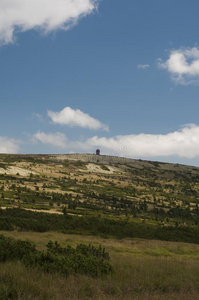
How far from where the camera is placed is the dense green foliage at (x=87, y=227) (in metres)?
34.5


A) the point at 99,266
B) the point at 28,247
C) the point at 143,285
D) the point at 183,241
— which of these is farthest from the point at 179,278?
the point at 183,241

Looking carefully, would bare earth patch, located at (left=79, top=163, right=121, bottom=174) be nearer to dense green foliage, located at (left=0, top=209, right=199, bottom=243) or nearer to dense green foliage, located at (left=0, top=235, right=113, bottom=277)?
dense green foliage, located at (left=0, top=209, right=199, bottom=243)

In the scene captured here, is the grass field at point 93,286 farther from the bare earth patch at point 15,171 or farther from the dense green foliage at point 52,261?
the bare earth patch at point 15,171

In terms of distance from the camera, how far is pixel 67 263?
10914 millimetres

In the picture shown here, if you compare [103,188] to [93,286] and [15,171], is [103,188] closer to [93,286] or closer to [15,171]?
[15,171]

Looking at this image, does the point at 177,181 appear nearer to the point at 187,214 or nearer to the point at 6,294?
the point at 187,214

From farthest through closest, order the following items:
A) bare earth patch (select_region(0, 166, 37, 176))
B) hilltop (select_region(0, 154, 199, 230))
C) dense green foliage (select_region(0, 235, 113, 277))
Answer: bare earth patch (select_region(0, 166, 37, 176))
hilltop (select_region(0, 154, 199, 230))
dense green foliage (select_region(0, 235, 113, 277))

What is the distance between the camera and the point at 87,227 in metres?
38.7

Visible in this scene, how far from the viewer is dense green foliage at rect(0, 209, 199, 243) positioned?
34469 millimetres

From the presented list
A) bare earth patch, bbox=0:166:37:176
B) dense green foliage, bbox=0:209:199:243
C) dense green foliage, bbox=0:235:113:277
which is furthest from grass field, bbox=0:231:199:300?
bare earth patch, bbox=0:166:37:176

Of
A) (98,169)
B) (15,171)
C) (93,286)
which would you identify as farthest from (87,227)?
(98,169)

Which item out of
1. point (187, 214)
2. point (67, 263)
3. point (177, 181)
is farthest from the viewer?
point (177, 181)

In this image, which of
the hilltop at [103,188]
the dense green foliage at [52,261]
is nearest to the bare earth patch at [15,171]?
the hilltop at [103,188]

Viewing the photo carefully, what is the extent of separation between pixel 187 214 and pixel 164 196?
28.8 m
